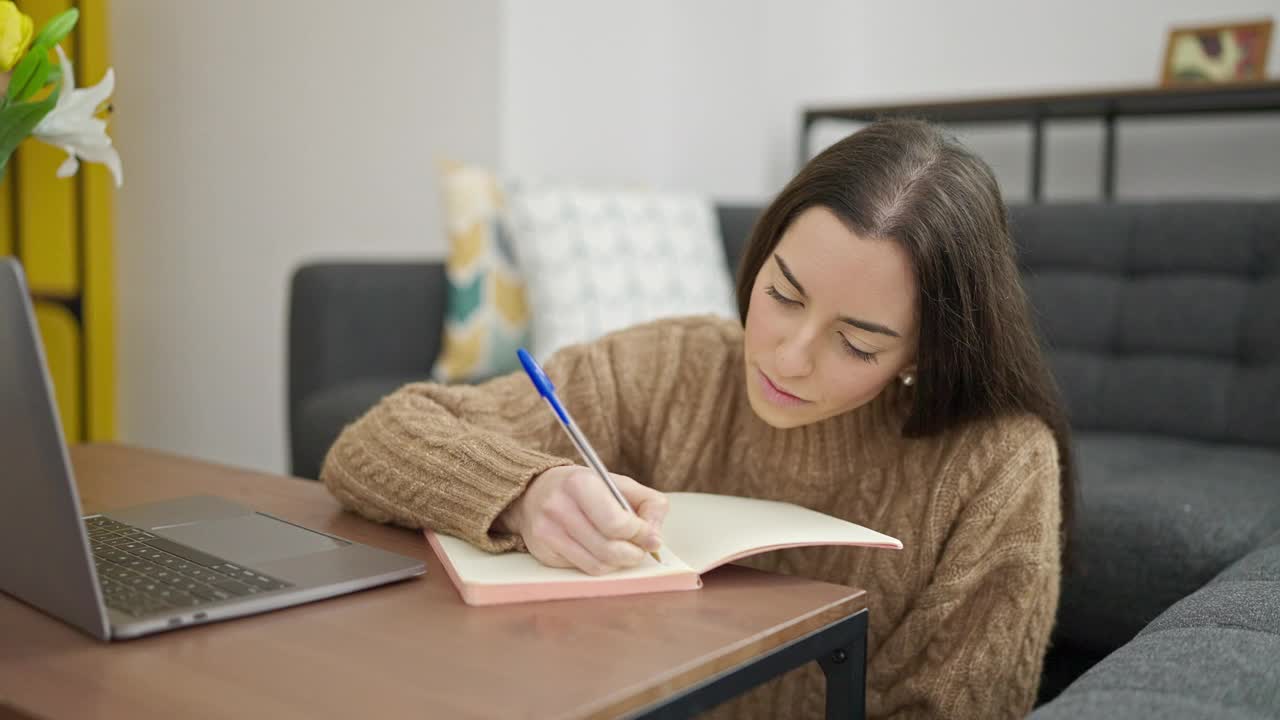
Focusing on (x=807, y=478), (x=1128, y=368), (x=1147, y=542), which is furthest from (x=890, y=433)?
(x=1128, y=368)

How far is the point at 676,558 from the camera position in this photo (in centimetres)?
75

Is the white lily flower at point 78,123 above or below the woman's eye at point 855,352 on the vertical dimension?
above

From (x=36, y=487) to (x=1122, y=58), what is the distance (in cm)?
293

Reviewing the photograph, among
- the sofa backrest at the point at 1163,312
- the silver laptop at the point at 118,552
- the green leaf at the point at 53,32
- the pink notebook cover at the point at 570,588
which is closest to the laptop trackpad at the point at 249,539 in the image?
the silver laptop at the point at 118,552

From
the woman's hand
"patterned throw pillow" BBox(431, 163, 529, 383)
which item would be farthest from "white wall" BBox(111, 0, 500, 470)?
the woman's hand

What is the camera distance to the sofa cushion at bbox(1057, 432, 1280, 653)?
4.51ft

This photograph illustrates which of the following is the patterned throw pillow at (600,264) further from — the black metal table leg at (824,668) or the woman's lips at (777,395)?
the black metal table leg at (824,668)

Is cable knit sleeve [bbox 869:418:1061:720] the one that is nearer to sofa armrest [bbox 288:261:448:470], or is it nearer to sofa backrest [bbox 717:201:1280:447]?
sofa backrest [bbox 717:201:1280:447]

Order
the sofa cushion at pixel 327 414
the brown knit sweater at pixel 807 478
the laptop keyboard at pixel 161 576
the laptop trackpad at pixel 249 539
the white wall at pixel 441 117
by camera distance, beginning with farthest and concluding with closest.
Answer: the white wall at pixel 441 117
the sofa cushion at pixel 327 414
the brown knit sweater at pixel 807 478
the laptop trackpad at pixel 249 539
the laptop keyboard at pixel 161 576

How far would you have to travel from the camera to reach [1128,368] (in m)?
2.00

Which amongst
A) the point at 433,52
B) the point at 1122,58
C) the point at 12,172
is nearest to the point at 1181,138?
the point at 1122,58

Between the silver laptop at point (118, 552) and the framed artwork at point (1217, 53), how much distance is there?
2460mm

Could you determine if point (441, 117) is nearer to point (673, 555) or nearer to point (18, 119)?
point (18, 119)

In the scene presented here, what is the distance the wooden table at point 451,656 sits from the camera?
54 cm
